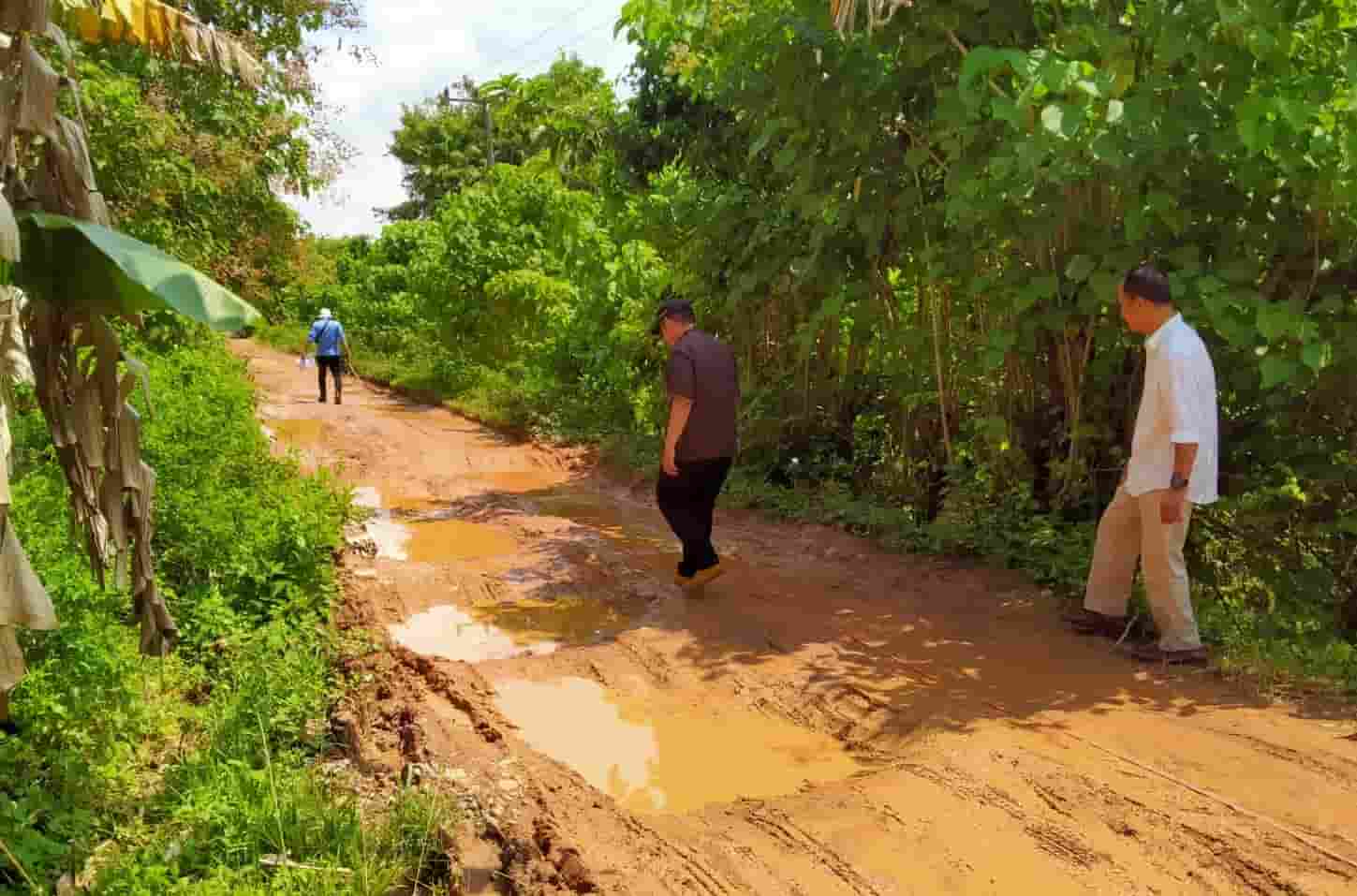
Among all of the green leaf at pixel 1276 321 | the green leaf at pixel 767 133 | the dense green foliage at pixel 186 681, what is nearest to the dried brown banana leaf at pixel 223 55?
the dense green foliage at pixel 186 681

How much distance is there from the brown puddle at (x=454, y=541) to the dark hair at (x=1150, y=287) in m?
4.75

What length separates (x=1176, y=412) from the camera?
501 centimetres

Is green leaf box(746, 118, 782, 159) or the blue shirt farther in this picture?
the blue shirt

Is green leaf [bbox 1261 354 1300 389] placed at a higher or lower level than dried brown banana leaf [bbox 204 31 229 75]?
lower

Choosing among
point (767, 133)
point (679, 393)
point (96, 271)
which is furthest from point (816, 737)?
point (767, 133)

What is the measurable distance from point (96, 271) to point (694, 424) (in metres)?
3.58

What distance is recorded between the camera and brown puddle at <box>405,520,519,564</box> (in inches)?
325

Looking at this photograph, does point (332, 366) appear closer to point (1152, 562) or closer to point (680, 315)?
point (680, 315)

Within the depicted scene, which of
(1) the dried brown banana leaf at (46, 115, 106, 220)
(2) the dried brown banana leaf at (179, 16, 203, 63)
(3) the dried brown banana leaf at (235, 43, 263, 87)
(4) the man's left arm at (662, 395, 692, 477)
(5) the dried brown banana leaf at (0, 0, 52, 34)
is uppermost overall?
(2) the dried brown banana leaf at (179, 16, 203, 63)

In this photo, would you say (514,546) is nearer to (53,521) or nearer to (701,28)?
(53,521)

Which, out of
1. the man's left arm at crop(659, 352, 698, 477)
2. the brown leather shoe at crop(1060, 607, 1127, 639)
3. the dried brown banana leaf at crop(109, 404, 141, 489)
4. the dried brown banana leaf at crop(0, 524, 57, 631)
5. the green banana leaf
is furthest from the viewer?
the man's left arm at crop(659, 352, 698, 477)

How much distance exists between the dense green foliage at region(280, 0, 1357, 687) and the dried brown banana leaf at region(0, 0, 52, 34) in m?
4.03

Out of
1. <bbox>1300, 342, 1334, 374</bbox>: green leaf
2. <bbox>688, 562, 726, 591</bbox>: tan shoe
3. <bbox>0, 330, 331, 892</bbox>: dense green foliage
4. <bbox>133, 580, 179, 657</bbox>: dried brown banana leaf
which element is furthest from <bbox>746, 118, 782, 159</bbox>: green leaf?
<bbox>133, 580, 179, 657</bbox>: dried brown banana leaf

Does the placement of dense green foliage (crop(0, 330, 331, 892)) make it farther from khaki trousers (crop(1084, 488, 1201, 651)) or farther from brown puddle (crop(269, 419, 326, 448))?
brown puddle (crop(269, 419, 326, 448))
